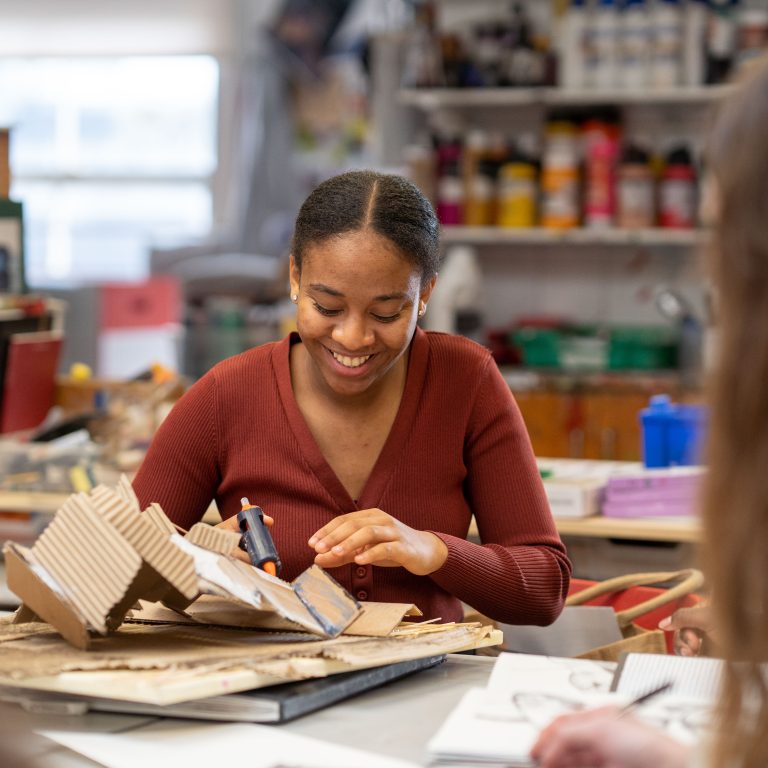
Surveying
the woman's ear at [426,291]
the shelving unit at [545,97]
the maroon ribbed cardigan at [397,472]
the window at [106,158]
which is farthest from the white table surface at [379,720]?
the window at [106,158]

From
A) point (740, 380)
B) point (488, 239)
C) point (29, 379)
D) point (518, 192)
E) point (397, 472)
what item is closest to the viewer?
point (740, 380)

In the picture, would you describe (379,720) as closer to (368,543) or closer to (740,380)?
(368,543)

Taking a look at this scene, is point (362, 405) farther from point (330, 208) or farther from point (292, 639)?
point (292, 639)

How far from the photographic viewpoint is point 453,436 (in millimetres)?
1761

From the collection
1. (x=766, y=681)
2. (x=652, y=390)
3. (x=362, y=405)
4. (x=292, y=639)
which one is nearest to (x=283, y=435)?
(x=362, y=405)

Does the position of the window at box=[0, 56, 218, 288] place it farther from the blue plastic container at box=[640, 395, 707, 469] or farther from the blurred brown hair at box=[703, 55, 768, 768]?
the blurred brown hair at box=[703, 55, 768, 768]

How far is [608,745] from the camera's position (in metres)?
0.95

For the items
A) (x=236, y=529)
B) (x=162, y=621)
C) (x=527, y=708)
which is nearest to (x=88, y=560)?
(x=162, y=621)

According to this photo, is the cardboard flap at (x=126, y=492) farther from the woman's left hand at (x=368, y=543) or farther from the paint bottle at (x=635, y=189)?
the paint bottle at (x=635, y=189)

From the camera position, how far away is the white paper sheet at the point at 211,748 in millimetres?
1099

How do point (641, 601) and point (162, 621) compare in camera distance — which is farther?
point (641, 601)

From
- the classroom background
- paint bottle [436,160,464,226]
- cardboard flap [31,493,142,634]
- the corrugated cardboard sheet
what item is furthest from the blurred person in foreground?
paint bottle [436,160,464,226]

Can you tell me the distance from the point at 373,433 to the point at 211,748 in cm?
70

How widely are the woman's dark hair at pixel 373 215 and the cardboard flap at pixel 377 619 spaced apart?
0.49m
